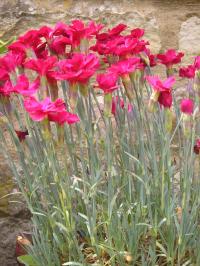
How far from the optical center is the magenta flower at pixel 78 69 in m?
1.28

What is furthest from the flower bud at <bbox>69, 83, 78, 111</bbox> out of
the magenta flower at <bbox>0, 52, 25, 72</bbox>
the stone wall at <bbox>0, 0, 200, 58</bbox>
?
the stone wall at <bbox>0, 0, 200, 58</bbox>

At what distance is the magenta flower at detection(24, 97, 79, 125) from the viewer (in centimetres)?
122

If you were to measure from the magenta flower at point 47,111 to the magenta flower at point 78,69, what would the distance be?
0.07 meters

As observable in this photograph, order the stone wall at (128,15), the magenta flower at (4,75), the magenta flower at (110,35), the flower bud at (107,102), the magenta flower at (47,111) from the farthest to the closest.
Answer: the stone wall at (128,15) → the magenta flower at (110,35) → the magenta flower at (4,75) → the flower bud at (107,102) → the magenta flower at (47,111)

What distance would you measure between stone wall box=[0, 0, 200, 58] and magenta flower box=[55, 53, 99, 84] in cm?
95

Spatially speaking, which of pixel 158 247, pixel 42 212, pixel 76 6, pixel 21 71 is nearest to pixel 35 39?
pixel 21 71

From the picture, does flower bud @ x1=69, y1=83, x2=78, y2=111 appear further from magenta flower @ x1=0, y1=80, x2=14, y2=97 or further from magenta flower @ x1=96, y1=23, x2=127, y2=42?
magenta flower @ x1=96, y1=23, x2=127, y2=42

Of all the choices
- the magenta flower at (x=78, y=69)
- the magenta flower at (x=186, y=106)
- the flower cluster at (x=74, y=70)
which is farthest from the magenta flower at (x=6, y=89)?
the magenta flower at (x=186, y=106)

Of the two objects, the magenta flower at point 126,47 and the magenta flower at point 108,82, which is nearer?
the magenta flower at point 108,82

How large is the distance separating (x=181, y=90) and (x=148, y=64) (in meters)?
0.63

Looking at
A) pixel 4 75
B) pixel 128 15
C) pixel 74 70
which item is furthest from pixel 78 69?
pixel 128 15

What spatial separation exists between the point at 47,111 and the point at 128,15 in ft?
3.65

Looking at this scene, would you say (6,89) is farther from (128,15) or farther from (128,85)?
(128,15)

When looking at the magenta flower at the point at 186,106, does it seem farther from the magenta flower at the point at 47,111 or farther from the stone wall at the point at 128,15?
the stone wall at the point at 128,15
